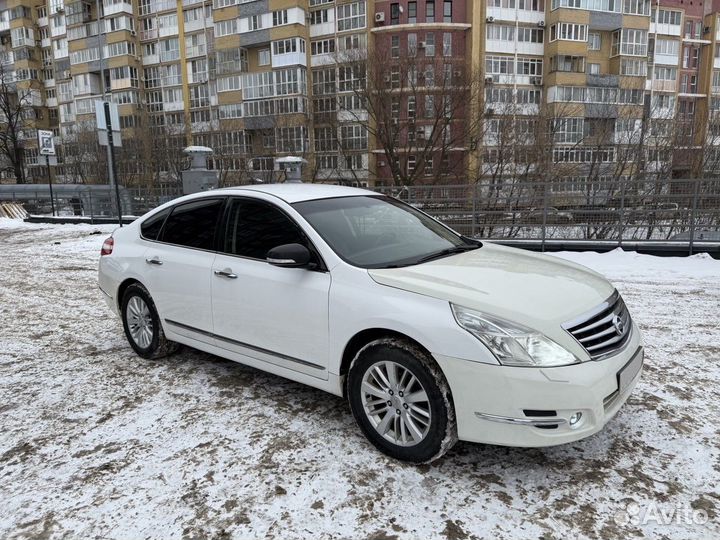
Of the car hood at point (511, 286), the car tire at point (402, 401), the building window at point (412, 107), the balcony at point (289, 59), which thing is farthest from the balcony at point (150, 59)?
the car tire at point (402, 401)

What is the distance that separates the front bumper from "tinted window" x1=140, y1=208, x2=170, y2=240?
3167 millimetres

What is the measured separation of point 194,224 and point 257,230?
0.82 m

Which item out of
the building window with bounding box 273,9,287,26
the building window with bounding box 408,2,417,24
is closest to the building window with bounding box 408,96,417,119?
the building window with bounding box 408,2,417,24

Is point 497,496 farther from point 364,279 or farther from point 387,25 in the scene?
point 387,25

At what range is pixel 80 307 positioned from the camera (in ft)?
22.9

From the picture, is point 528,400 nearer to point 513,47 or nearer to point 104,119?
point 104,119

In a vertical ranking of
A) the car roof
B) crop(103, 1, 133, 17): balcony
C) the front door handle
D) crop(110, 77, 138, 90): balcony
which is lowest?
the front door handle

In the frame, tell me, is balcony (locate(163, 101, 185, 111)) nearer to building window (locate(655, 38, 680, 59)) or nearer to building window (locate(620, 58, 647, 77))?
building window (locate(620, 58, 647, 77))

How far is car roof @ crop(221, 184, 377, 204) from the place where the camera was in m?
3.83

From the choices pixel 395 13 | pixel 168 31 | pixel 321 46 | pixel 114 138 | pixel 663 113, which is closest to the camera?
pixel 114 138

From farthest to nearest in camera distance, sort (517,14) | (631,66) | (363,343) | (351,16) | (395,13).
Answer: (631,66)
(351,16)
(517,14)
(395,13)
(363,343)

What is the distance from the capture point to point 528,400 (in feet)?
8.19

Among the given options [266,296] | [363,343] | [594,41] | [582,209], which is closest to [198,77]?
[594,41]

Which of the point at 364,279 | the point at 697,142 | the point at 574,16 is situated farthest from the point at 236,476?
the point at 574,16
